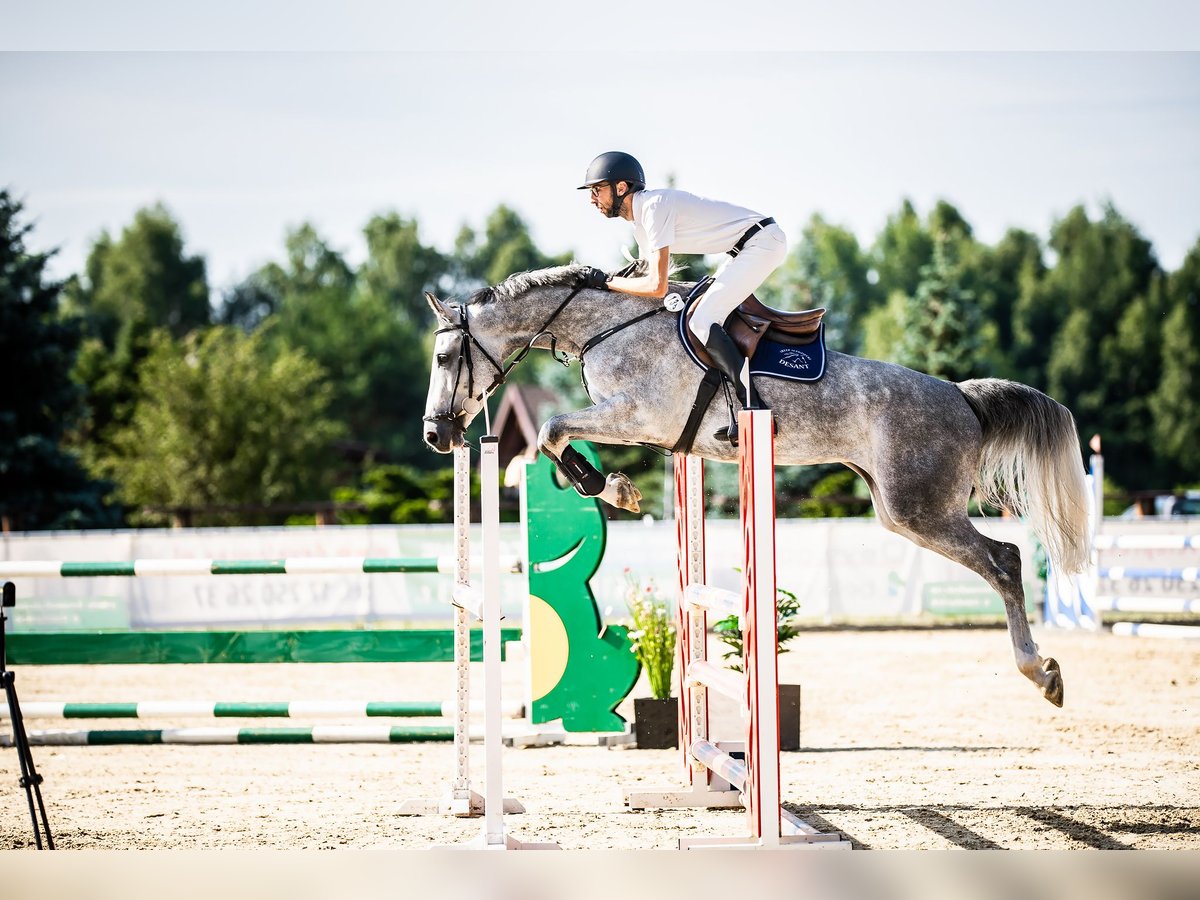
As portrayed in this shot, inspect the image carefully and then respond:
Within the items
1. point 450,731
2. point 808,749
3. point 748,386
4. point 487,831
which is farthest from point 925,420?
point 450,731

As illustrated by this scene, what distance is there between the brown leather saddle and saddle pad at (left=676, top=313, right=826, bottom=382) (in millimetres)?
18

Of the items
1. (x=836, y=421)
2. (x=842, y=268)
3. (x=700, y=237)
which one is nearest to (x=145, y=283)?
(x=842, y=268)

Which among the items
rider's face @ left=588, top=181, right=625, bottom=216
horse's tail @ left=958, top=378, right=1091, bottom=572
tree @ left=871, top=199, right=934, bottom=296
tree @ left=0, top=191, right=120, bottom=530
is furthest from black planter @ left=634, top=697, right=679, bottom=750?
tree @ left=871, top=199, right=934, bottom=296

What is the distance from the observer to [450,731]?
20.1 feet

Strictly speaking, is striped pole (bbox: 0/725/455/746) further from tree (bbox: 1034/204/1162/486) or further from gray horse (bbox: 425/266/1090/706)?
tree (bbox: 1034/204/1162/486)

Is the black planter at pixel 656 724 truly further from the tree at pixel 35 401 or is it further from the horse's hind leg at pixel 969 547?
the tree at pixel 35 401

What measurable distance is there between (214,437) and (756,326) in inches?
1008

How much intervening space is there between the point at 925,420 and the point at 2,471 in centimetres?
1824

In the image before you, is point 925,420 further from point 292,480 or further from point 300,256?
point 300,256

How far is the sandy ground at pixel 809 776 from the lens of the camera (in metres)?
4.29

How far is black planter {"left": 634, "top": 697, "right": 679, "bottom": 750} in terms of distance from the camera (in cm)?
640

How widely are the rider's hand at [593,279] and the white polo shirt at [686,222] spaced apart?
0.61ft

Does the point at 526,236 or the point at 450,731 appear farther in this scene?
the point at 526,236

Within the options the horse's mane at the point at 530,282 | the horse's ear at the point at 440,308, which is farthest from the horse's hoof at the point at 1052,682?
the horse's ear at the point at 440,308
